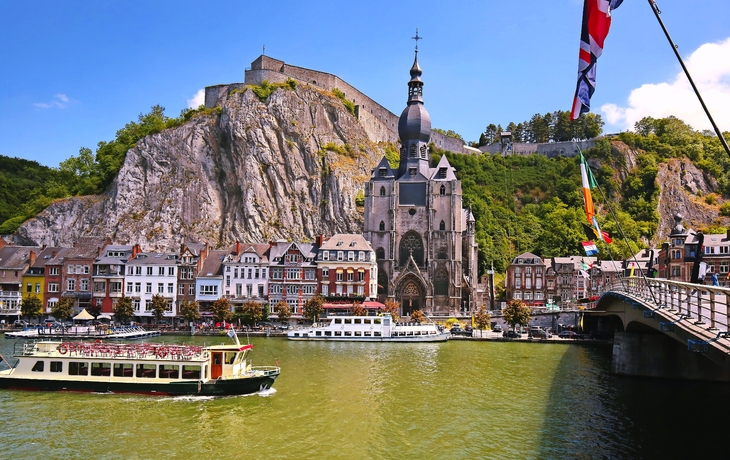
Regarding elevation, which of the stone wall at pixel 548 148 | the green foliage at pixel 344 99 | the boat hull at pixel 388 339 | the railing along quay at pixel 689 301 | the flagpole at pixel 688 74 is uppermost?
the green foliage at pixel 344 99

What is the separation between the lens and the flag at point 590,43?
60.4 feet

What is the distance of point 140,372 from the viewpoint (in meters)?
37.4

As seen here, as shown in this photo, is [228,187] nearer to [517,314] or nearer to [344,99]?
[344,99]

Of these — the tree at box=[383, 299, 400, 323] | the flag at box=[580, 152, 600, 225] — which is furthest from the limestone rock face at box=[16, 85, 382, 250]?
the flag at box=[580, 152, 600, 225]

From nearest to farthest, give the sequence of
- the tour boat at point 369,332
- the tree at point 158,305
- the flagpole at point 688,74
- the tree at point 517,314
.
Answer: the flagpole at point 688,74
the tour boat at point 369,332
the tree at point 517,314
the tree at point 158,305

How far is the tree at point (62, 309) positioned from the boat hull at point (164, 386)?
4463 centimetres

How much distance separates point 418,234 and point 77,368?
65725 mm

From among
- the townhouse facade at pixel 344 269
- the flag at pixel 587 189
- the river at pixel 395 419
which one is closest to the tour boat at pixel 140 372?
the river at pixel 395 419

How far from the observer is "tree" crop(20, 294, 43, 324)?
80.9 metres

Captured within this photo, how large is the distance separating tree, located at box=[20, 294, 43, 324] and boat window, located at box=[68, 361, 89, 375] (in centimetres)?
5001

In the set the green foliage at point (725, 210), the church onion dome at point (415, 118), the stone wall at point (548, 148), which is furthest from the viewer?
the stone wall at point (548, 148)

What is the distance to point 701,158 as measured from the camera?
145125 mm

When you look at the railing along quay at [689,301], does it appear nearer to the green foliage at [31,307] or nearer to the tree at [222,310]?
the tree at [222,310]

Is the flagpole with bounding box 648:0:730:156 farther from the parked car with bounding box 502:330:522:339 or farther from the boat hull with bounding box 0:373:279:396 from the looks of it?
the parked car with bounding box 502:330:522:339
